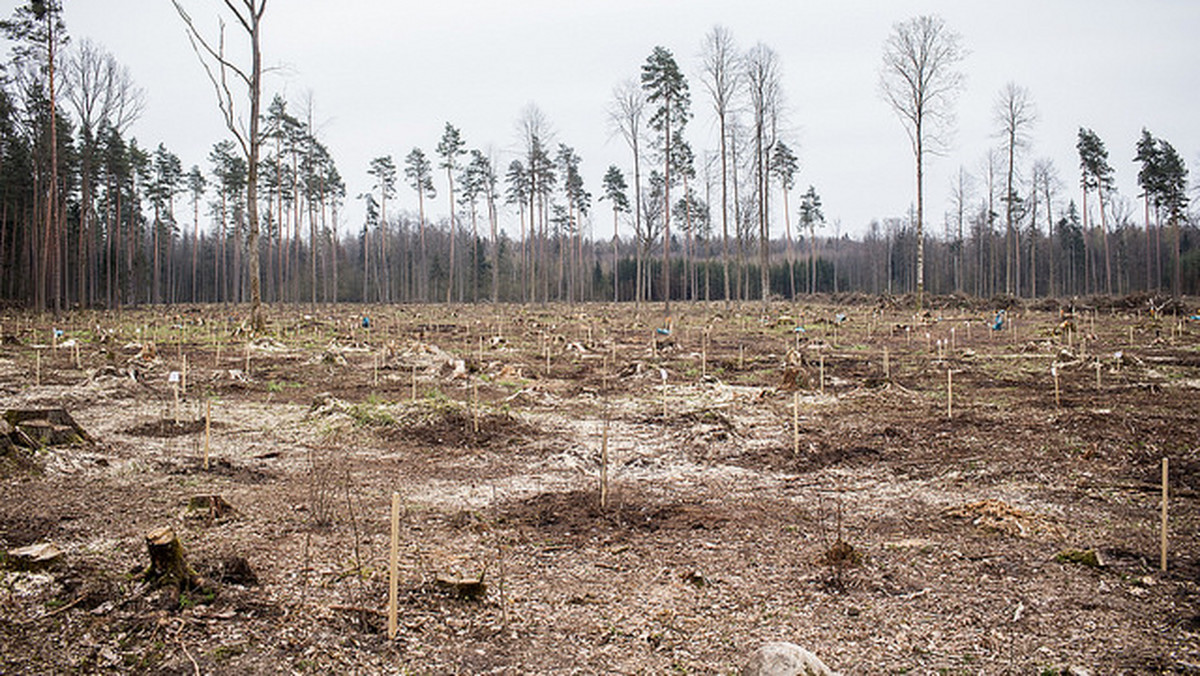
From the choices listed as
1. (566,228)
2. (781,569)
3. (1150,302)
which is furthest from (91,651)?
(566,228)

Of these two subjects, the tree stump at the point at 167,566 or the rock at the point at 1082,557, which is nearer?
the tree stump at the point at 167,566

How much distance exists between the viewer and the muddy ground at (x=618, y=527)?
12.9 feet

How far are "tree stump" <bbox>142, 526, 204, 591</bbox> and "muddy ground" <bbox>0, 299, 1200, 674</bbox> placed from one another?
94 mm

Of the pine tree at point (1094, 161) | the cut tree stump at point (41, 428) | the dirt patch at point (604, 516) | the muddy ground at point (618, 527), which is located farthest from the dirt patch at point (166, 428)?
the pine tree at point (1094, 161)

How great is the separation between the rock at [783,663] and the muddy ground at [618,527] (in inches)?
16.8

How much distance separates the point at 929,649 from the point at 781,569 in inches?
52.7

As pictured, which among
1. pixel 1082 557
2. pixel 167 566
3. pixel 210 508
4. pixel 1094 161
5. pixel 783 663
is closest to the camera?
pixel 783 663

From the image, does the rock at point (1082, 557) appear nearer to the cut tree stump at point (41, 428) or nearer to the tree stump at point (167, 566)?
the tree stump at point (167, 566)

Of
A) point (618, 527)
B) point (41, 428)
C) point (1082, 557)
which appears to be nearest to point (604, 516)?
point (618, 527)

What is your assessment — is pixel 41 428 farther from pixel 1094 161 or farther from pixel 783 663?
pixel 1094 161

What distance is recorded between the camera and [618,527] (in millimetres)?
6227

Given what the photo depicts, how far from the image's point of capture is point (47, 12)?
29844mm

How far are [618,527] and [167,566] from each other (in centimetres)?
350

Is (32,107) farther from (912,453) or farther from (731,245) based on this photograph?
(731,245)
